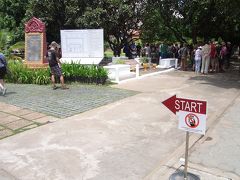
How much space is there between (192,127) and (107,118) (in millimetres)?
3485

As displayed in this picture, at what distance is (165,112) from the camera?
819 centimetres

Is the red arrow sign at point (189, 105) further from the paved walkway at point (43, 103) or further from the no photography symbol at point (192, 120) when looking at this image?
the paved walkway at point (43, 103)

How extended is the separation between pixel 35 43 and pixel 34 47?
18 cm

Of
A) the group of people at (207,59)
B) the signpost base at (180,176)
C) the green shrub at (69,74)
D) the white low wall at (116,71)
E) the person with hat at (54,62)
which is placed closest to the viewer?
the signpost base at (180,176)

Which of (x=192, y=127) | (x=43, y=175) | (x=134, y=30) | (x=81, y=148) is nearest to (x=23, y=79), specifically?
(x=81, y=148)

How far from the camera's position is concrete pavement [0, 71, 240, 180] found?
189 inches

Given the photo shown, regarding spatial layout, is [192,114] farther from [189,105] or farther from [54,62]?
[54,62]

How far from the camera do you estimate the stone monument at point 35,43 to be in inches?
554

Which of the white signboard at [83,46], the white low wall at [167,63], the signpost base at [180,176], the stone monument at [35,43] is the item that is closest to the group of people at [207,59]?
the white low wall at [167,63]

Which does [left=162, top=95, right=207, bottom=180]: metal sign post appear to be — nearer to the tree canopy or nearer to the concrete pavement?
the concrete pavement

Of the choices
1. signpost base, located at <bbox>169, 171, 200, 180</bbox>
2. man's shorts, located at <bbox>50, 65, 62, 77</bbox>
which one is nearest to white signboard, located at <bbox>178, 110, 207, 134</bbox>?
signpost base, located at <bbox>169, 171, 200, 180</bbox>

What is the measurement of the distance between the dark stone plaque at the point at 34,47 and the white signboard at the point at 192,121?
11.0 m

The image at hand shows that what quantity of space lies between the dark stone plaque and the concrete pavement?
21.7 ft

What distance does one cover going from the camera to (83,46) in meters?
16.0
